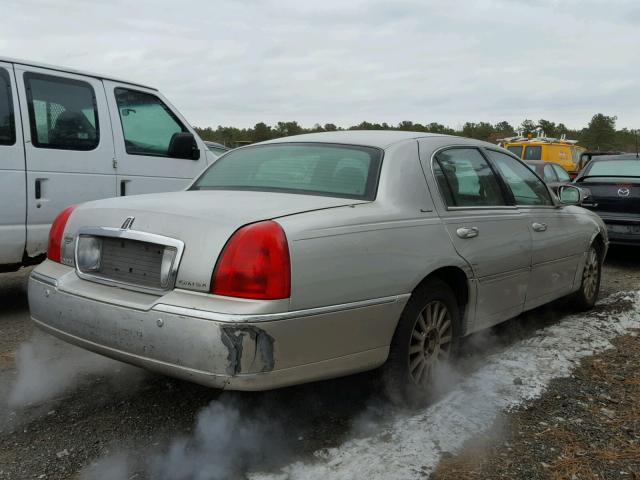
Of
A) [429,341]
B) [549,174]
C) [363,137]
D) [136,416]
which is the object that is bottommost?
[136,416]

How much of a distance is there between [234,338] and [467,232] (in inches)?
64.8

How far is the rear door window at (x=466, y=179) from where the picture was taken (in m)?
3.71

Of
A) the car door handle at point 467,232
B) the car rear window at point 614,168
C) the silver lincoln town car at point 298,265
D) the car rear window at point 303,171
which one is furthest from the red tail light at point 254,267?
the car rear window at point 614,168

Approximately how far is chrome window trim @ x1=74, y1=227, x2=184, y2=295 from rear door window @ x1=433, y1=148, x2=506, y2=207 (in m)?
1.62

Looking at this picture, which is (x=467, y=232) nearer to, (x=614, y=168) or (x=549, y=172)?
(x=614, y=168)

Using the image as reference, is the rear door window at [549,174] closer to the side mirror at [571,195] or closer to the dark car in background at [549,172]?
the dark car in background at [549,172]

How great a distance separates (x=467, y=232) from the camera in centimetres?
360

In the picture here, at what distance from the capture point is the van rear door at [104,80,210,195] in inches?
217

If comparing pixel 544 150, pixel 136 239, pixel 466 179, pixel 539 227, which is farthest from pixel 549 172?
pixel 136 239

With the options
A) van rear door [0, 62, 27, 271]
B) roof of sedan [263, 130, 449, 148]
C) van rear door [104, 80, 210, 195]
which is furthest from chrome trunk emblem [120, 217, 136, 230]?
van rear door [104, 80, 210, 195]

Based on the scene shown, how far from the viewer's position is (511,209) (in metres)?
4.21

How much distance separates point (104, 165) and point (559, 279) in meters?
3.73

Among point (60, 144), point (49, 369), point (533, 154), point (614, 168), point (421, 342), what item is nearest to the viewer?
point (421, 342)

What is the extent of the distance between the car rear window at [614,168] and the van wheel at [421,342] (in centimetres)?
623
